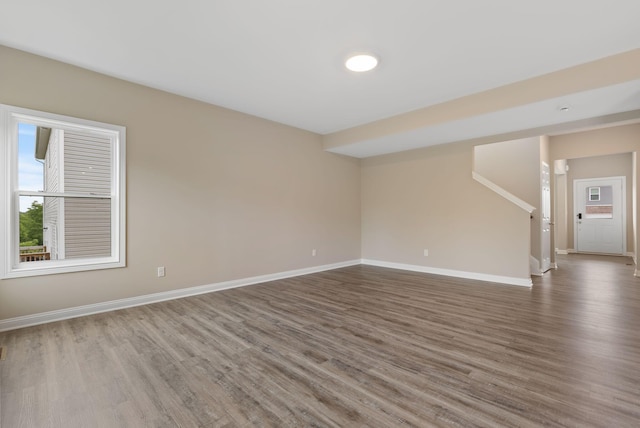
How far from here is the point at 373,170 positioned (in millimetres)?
6445

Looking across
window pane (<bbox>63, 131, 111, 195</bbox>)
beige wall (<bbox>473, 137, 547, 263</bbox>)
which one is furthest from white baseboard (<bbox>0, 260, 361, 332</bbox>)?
beige wall (<bbox>473, 137, 547, 263</bbox>)

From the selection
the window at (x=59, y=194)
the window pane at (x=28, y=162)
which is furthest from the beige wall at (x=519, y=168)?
the window pane at (x=28, y=162)

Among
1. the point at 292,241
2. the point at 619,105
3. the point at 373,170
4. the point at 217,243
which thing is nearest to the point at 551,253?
the point at 619,105

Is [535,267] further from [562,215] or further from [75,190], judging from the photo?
[75,190]

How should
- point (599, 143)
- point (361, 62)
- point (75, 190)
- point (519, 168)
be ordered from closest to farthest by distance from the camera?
1. point (361, 62)
2. point (75, 190)
3. point (519, 168)
4. point (599, 143)

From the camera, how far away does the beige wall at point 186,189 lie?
2992 millimetres

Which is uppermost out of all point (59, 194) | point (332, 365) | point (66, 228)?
point (59, 194)

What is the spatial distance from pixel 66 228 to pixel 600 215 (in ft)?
38.4

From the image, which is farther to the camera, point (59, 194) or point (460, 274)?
point (460, 274)

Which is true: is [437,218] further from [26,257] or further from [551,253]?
[26,257]

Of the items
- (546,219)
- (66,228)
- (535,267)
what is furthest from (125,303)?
(546,219)

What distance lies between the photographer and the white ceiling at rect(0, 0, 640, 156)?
223 cm

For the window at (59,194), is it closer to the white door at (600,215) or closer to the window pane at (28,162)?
the window pane at (28,162)

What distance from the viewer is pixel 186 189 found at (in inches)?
154
